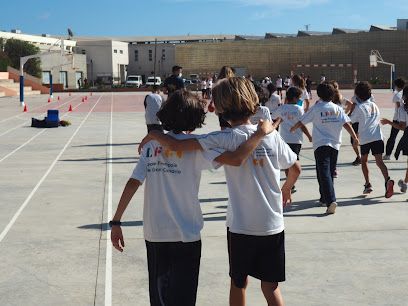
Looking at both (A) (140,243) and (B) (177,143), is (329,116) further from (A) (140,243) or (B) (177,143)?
(B) (177,143)

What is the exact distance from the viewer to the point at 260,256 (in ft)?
12.5

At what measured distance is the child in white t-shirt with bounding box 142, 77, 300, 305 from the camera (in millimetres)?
3688

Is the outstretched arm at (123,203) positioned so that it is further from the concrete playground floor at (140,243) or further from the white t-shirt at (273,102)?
the white t-shirt at (273,102)

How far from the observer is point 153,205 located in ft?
11.9

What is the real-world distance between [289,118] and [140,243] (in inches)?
133

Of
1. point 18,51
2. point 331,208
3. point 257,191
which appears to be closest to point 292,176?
point 257,191

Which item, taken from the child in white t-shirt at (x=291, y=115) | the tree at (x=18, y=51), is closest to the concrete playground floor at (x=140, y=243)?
the child in white t-shirt at (x=291, y=115)

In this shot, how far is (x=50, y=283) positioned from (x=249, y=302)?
1725 millimetres

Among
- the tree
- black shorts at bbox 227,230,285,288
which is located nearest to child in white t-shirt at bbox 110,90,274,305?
black shorts at bbox 227,230,285,288

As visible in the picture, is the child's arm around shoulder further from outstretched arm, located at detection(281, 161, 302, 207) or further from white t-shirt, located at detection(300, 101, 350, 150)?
white t-shirt, located at detection(300, 101, 350, 150)

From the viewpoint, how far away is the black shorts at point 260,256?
3783mm

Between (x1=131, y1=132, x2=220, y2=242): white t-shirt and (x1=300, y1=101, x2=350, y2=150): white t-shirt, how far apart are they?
457cm

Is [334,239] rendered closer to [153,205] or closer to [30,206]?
[153,205]

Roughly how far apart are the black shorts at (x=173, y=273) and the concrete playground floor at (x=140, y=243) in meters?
1.27
